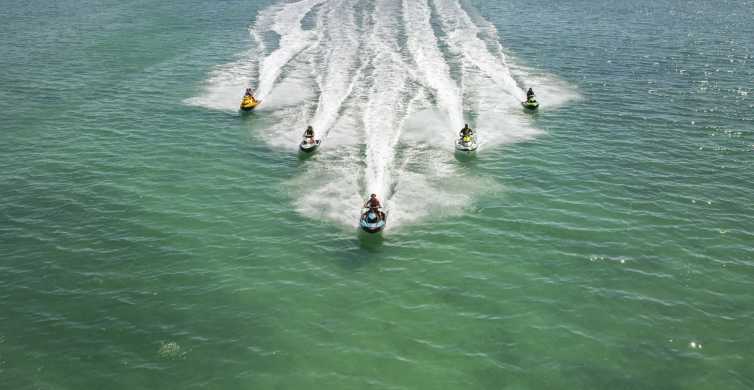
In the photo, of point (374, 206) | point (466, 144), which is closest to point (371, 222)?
point (374, 206)

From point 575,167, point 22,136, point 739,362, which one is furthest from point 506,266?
point 22,136

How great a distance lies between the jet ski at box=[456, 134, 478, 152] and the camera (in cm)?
4450

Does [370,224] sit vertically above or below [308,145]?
below

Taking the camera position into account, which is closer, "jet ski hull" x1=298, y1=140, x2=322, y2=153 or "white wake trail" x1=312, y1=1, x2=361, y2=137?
"jet ski hull" x1=298, y1=140, x2=322, y2=153

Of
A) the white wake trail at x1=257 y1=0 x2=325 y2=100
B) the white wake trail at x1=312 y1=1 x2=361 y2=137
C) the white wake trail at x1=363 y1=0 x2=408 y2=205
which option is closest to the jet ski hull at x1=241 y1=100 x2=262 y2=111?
the white wake trail at x1=257 y1=0 x2=325 y2=100

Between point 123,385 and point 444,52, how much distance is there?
59.9m

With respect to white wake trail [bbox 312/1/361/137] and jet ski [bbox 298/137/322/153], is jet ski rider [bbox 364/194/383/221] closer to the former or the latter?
jet ski [bbox 298/137/322/153]

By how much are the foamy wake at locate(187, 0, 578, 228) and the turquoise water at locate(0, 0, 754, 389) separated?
35cm

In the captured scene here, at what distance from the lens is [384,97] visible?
186 feet

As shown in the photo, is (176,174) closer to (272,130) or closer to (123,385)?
(272,130)

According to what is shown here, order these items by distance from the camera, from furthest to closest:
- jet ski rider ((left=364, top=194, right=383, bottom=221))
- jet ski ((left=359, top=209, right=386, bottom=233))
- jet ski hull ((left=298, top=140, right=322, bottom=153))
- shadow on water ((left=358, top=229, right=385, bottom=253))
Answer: jet ski hull ((left=298, top=140, right=322, bottom=153))
jet ski rider ((left=364, top=194, right=383, bottom=221))
jet ski ((left=359, top=209, right=386, bottom=233))
shadow on water ((left=358, top=229, right=385, bottom=253))

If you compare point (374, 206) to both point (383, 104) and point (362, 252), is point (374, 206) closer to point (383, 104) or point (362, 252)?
point (362, 252)

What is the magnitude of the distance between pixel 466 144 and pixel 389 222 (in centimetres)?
1314

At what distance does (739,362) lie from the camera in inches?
950
